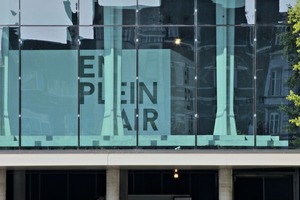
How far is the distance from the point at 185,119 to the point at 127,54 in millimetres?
2987

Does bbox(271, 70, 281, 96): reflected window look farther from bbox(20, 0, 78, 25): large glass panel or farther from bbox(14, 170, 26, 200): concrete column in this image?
bbox(14, 170, 26, 200): concrete column

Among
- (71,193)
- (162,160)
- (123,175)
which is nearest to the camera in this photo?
(162,160)

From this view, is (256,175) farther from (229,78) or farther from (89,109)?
(89,109)

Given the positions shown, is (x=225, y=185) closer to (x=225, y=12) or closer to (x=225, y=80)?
(x=225, y=80)

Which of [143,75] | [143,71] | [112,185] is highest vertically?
A: [143,71]

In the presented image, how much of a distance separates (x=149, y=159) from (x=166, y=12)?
5.06 meters

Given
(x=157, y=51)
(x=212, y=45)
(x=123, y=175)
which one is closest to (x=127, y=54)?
(x=157, y=51)

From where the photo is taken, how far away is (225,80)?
25594 mm

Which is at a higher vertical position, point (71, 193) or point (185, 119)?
point (185, 119)

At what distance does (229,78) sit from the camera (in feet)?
84.0

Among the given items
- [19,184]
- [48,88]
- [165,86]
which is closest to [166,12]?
[165,86]

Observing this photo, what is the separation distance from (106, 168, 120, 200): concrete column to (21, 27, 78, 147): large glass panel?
1995 mm

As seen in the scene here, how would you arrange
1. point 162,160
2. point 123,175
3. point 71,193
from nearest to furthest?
point 162,160
point 123,175
point 71,193

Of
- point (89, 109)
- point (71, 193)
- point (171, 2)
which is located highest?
point (171, 2)
